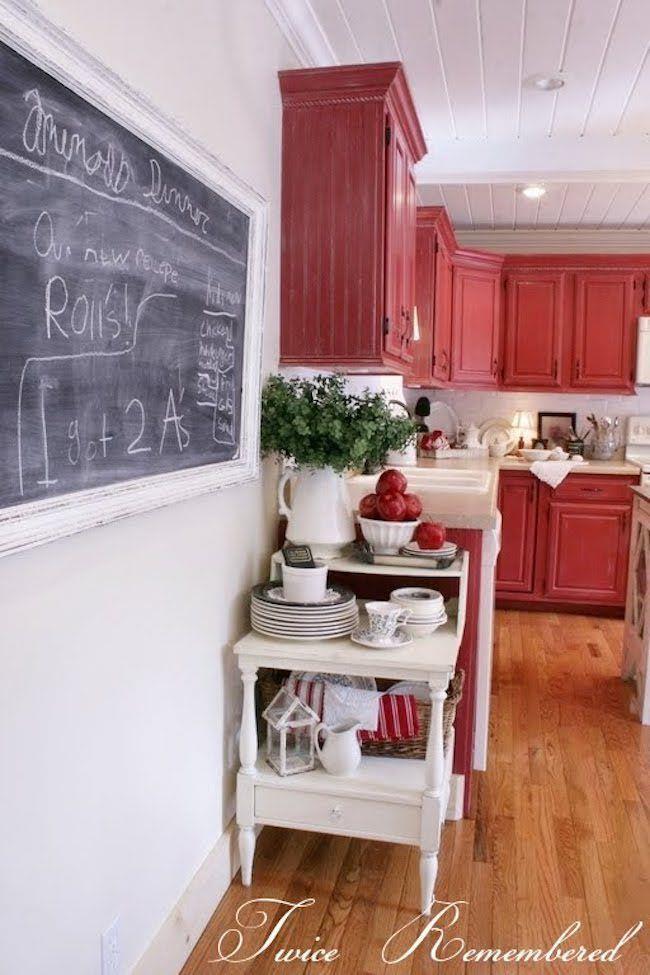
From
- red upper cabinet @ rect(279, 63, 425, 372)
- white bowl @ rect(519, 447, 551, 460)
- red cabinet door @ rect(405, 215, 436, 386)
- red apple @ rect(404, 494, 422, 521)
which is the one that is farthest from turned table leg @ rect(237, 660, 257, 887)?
white bowl @ rect(519, 447, 551, 460)

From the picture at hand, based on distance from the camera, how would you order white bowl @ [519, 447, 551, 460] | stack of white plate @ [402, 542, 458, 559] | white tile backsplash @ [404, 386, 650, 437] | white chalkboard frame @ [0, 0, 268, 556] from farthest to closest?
white tile backsplash @ [404, 386, 650, 437], white bowl @ [519, 447, 551, 460], stack of white plate @ [402, 542, 458, 559], white chalkboard frame @ [0, 0, 268, 556]

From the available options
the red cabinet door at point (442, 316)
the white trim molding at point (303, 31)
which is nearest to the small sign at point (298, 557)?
the white trim molding at point (303, 31)

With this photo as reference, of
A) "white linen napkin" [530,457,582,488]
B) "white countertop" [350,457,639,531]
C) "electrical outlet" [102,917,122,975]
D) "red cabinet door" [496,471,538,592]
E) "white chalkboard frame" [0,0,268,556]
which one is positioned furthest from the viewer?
"red cabinet door" [496,471,538,592]

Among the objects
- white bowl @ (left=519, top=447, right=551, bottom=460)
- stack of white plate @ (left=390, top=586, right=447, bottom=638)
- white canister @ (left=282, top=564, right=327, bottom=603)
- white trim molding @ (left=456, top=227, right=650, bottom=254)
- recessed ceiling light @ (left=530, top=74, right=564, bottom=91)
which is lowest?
stack of white plate @ (left=390, top=586, right=447, bottom=638)

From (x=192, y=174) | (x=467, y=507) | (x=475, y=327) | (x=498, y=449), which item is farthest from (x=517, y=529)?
(x=192, y=174)

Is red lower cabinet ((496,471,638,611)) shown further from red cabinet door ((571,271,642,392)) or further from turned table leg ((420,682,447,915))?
turned table leg ((420,682,447,915))

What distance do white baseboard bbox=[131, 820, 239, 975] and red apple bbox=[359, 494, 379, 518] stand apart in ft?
3.15

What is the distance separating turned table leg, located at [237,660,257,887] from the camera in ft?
7.16

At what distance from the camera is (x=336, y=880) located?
2285 mm

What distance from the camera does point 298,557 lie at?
90.7 inches

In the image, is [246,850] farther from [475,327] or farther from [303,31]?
[475,327]

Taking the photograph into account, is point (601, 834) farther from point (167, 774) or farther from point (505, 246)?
point (505, 246)

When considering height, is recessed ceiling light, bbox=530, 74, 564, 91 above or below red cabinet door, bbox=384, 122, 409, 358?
above

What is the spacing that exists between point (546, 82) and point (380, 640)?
2306 mm
